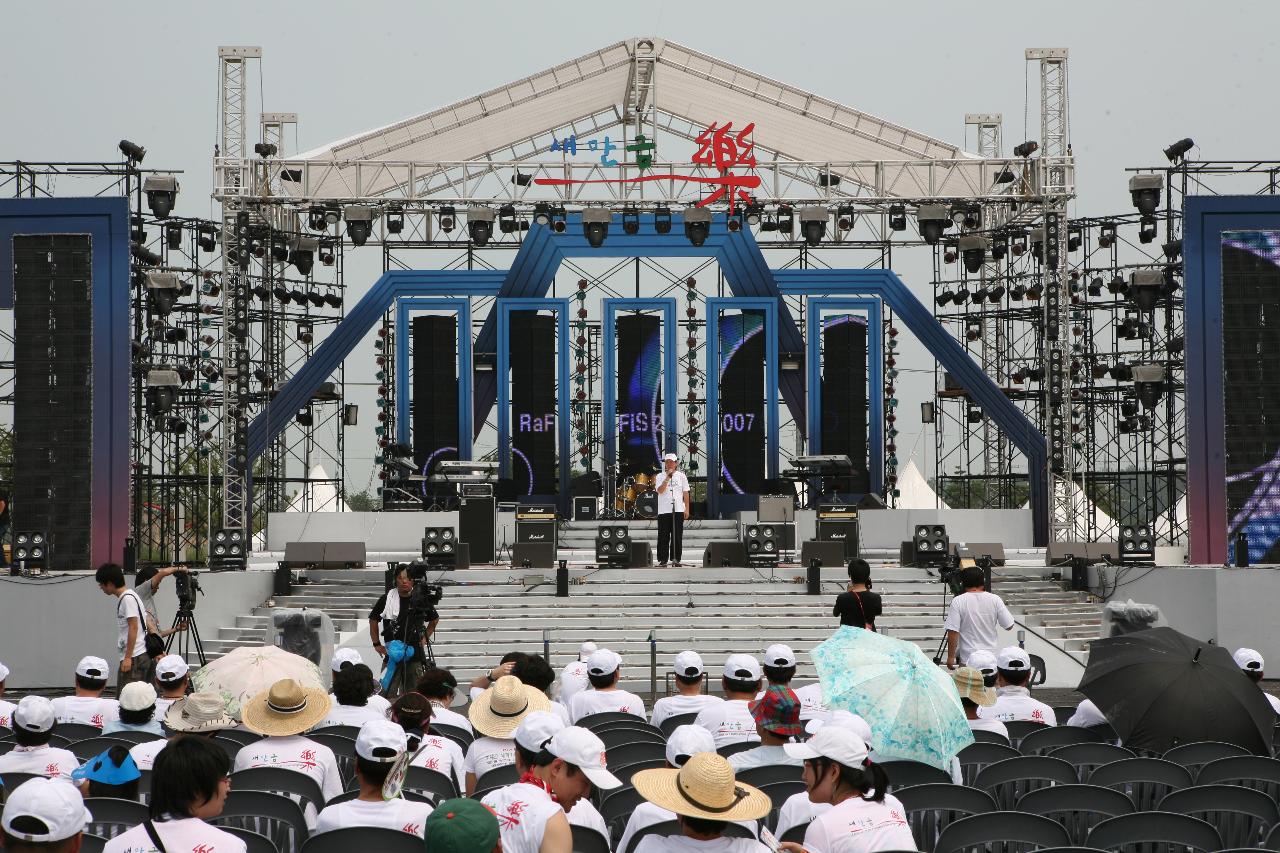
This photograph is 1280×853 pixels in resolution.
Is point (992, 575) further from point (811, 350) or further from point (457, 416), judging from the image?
point (457, 416)

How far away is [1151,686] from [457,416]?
71.1 ft

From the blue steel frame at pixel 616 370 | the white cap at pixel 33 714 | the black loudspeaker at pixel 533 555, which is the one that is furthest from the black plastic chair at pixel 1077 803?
the blue steel frame at pixel 616 370

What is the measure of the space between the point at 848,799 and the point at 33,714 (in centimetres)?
312

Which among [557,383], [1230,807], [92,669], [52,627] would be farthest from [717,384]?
[1230,807]

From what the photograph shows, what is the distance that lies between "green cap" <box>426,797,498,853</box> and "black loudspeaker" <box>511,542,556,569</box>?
1544cm

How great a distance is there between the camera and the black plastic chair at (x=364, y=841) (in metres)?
4.34

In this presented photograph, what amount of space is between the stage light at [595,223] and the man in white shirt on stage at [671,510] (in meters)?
6.92

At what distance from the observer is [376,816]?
4691mm

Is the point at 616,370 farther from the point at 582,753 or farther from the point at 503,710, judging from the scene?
the point at 582,753

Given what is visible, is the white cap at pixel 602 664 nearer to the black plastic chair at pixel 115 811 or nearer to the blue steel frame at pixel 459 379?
the black plastic chair at pixel 115 811

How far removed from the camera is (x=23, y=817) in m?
3.72

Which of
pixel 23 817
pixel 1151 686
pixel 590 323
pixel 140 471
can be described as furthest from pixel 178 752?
pixel 590 323

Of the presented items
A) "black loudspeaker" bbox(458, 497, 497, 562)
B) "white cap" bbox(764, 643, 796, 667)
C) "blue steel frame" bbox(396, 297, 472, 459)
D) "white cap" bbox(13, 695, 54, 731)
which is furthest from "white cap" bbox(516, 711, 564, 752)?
"blue steel frame" bbox(396, 297, 472, 459)

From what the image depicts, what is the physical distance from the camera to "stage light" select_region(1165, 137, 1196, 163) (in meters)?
20.1
